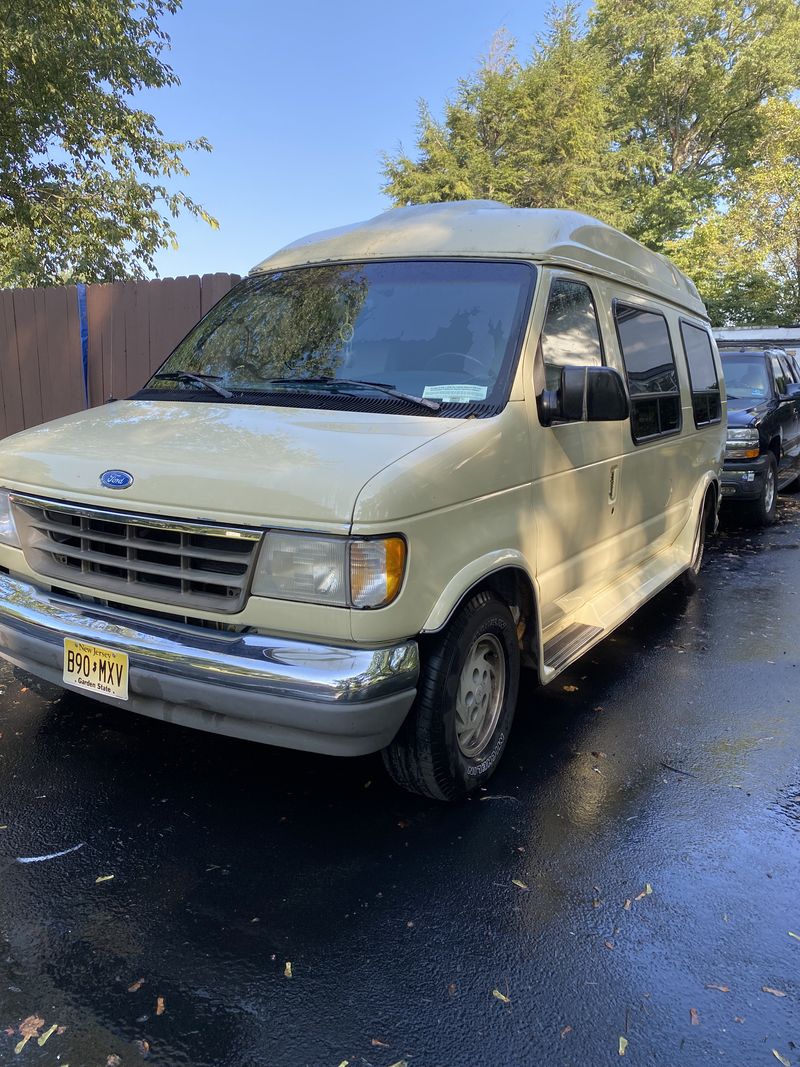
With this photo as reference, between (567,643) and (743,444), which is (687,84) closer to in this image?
(743,444)

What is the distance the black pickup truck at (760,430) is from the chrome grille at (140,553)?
740 cm

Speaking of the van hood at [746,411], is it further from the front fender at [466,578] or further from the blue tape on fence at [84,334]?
the blue tape on fence at [84,334]

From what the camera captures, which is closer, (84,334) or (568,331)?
(568,331)

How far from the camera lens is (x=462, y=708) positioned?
2.98 metres

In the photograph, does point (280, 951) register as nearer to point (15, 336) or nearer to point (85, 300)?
point (85, 300)

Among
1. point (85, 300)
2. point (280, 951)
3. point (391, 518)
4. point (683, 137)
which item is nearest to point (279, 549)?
point (391, 518)

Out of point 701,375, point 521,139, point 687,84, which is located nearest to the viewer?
point 701,375

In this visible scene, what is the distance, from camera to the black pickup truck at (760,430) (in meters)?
8.57

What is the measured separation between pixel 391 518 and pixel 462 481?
1.44 feet

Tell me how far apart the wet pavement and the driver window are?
1808mm

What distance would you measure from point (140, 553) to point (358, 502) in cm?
90

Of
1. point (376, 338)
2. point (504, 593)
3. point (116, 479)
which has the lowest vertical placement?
point (504, 593)

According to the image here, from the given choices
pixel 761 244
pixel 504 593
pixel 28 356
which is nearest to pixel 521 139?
pixel 761 244

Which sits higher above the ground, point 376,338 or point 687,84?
point 687,84
